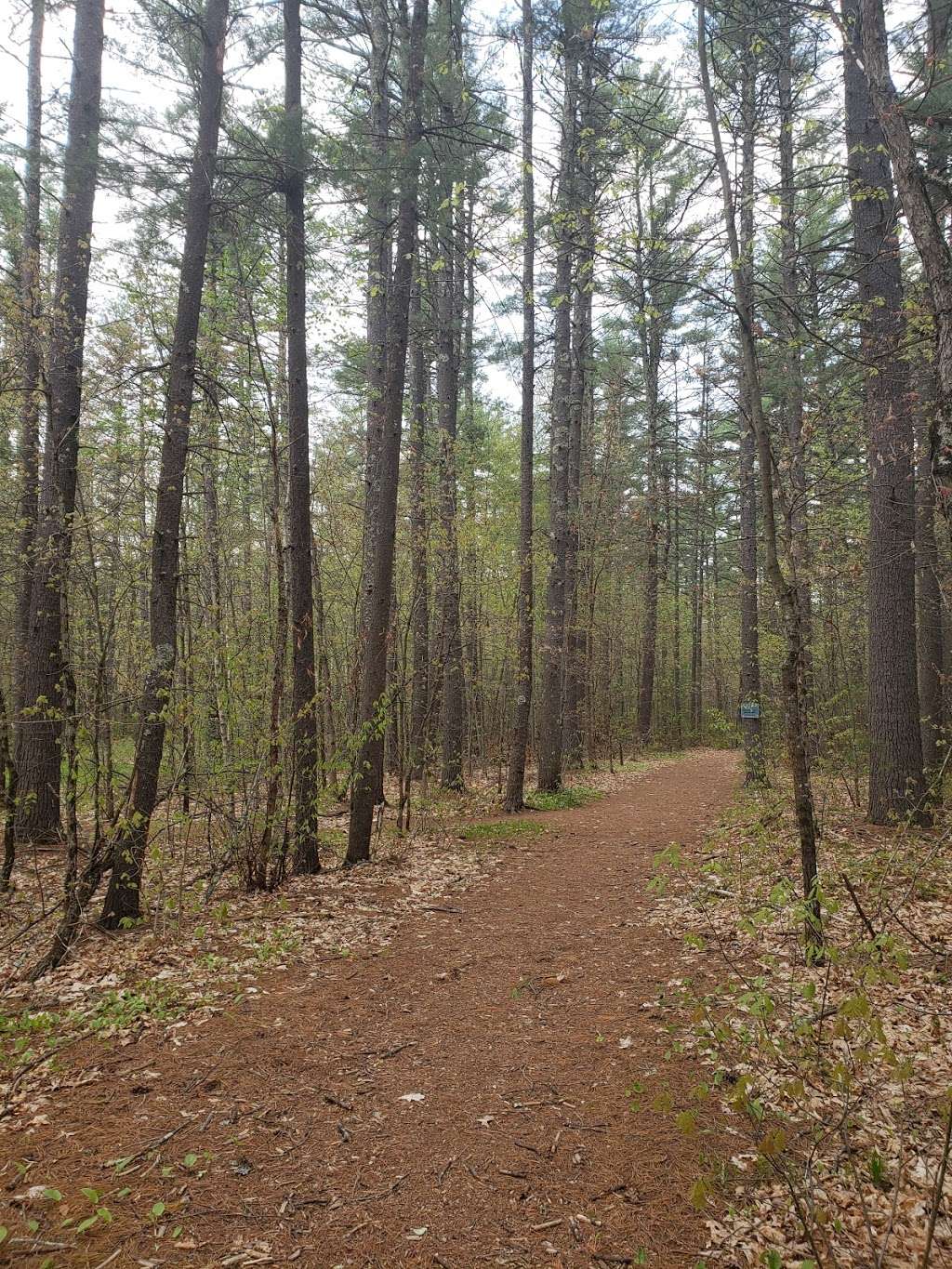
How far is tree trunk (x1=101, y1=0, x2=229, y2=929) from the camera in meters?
5.44

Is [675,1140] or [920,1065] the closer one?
[675,1140]

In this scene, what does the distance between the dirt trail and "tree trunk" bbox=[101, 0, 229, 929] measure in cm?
182

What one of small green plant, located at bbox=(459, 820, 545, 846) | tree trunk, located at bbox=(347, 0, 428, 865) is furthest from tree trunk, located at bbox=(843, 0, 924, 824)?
tree trunk, located at bbox=(347, 0, 428, 865)

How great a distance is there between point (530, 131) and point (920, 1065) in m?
12.7

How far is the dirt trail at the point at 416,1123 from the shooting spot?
2.48 metres

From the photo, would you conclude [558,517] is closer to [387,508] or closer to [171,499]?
[387,508]

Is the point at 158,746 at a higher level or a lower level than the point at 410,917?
higher

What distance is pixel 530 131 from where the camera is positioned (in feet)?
34.4

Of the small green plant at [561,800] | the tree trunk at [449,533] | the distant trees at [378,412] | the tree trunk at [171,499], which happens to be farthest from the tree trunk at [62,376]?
the small green plant at [561,800]

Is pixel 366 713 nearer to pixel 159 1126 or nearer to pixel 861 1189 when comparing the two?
pixel 159 1126

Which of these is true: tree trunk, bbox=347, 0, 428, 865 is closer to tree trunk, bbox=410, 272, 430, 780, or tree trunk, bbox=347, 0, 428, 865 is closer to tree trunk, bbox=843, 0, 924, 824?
tree trunk, bbox=410, 272, 430, 780

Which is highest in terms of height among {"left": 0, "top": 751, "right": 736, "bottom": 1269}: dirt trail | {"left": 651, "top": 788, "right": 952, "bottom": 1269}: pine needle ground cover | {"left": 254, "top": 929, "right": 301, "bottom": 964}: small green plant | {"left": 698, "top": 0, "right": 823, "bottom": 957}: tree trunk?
{"left": 698, "top": 0, "right": 823, "bottom": 957}: tree trunk

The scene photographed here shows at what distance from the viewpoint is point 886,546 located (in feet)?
24.1

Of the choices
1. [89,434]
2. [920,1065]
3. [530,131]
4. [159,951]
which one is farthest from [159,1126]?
[530,131]
